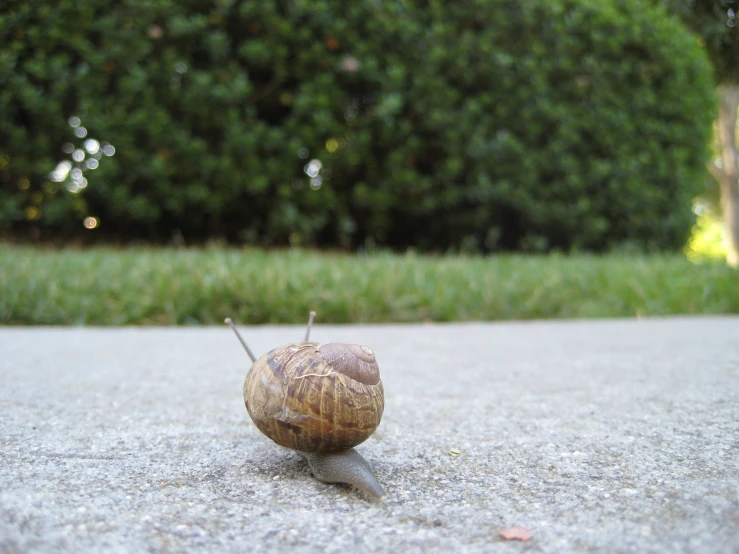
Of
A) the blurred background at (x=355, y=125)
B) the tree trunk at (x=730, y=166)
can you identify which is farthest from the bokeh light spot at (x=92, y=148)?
the tree trunk at (x=730, y=166)

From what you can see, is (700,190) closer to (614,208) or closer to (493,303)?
(614,208)

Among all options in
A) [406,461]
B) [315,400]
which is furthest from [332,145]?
[315,400]

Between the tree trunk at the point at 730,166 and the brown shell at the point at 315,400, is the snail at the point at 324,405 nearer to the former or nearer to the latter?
the brown shell at the point at 315,400

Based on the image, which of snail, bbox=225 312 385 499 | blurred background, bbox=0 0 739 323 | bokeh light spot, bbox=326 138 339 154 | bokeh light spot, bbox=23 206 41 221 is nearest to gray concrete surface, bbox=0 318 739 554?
snail, bbox=225 312 385 499

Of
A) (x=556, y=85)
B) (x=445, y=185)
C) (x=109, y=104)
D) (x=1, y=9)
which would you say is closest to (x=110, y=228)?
(x=109, y=104)

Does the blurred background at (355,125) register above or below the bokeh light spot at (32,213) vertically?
above

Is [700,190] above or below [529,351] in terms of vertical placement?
above
